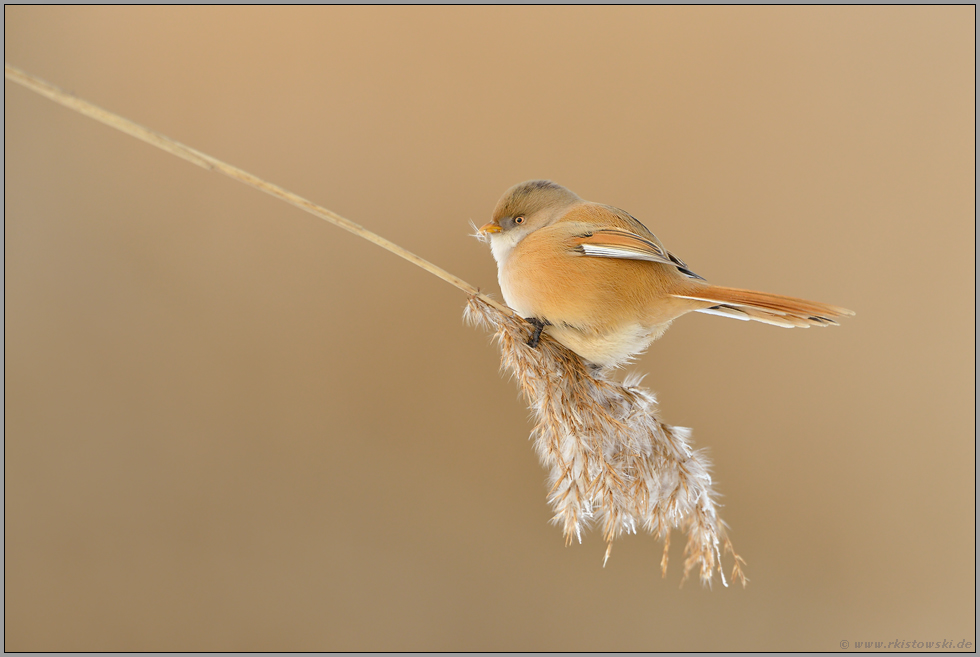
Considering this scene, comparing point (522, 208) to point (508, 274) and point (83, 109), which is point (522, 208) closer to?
point (508, 274)

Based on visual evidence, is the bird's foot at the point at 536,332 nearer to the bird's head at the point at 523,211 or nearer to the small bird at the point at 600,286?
the small bird at the point at 600,286

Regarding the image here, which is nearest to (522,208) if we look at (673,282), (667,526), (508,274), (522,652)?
(508,274)

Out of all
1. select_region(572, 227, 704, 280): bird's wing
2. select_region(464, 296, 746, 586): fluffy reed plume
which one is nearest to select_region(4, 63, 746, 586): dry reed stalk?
select_region(464, 296, 746, 586): fluffy reed plume

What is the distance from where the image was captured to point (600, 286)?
1138mm

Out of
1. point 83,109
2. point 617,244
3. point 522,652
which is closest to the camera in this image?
point 83,109

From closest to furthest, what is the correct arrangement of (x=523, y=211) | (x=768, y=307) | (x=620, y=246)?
1. (x=768, y=307)
2. (x=620, y=246)
3. (x=523, y=211)

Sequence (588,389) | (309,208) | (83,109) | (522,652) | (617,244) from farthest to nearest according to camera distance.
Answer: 1. (522,652)
2. (588,389)
3. (617,244)
4. (309,208)
5. (83,109)

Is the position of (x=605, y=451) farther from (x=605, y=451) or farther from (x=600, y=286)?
(x=600, y=286)

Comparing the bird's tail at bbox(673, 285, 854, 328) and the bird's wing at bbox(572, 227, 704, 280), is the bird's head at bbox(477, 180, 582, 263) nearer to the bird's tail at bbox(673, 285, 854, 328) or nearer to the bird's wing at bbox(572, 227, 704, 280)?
the bird's wing at bbox(572, 227, 704, 280)

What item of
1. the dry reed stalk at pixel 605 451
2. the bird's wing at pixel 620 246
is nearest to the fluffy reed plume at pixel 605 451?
the dry reed stalk at pixel 605 451

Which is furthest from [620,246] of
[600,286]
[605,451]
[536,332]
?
[605,451]

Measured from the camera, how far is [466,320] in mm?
1187

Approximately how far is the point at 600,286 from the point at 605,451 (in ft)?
1.17

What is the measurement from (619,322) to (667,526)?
488 millimetres
